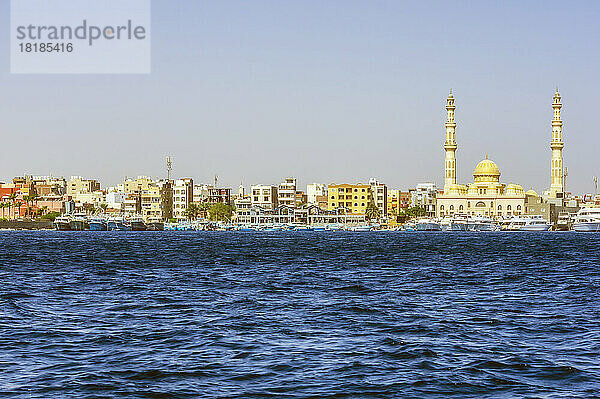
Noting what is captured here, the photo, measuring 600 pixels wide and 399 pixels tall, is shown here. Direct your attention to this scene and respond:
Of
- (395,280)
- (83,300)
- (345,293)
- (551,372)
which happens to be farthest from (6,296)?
(551,372)

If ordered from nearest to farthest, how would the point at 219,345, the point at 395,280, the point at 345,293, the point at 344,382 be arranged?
the point at 344,382, the point at 219,345, the point at 345,293, the point at 395,280

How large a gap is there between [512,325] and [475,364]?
6774 mm

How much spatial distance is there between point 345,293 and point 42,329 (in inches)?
592

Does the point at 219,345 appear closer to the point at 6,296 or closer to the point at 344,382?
the point at 344,382

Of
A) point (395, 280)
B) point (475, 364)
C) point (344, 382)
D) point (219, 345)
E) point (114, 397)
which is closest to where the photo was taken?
point (114, 397)

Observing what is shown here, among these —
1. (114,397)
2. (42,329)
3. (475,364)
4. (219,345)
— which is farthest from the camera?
(42,329)

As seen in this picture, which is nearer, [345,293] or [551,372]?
[551,372]

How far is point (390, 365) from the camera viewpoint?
20484mm

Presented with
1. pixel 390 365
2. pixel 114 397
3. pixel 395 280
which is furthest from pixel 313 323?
pixel 395 280

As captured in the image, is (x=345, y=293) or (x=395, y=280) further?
(x=395, y=280)

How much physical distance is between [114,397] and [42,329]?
909 cm

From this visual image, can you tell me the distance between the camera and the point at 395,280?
1788 inches

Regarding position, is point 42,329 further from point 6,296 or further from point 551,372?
point 551,372

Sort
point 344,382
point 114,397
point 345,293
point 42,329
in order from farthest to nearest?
point 345,293 → point 42,329 → point 344,382 → point 114,397
